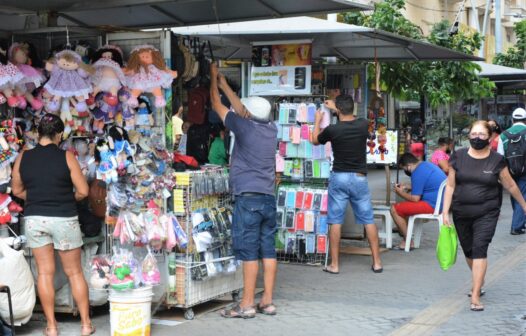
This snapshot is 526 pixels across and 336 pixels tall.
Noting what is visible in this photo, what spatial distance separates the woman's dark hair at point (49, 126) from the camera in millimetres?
6070

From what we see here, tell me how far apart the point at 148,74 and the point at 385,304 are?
2.96 meters

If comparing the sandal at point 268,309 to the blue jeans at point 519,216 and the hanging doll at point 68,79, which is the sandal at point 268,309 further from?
the blue jeans at point 519,216

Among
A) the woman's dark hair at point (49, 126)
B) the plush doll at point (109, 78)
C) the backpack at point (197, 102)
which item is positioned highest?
the plush doll at point (109, 78)

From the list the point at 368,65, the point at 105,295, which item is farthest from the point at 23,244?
the point at 368,65

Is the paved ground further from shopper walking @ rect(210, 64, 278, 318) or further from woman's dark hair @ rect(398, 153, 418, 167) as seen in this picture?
woman's dark hair @ rect(398, 153, 418, 167)

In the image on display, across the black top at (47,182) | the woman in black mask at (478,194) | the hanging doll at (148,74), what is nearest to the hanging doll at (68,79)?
the hanging doll at (148,74)

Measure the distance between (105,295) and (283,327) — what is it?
150cm

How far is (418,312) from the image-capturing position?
6.91m

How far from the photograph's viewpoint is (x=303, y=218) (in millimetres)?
8773

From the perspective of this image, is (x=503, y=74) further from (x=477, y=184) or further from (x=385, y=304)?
(x=385, y=304)

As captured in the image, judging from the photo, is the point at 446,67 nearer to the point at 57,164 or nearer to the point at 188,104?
the point at 188,104

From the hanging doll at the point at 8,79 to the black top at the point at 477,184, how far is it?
3.83 m

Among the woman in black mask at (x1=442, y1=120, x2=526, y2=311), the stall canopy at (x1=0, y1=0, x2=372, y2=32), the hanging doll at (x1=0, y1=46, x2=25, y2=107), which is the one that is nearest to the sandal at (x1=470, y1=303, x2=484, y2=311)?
the woman in black mask at (x1=442, y1=120, x2=526, y2=311)

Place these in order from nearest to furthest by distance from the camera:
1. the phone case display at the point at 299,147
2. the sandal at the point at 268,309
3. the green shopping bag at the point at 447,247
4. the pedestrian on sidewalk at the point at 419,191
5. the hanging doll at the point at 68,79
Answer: the hanging doll at the point at 68,79
the sandal at the point at 268,309
the green shopping bag at the point at 447,247
the phone case display at the point at 299,147
the pedestrian on sidewalk at the point at 419,191
